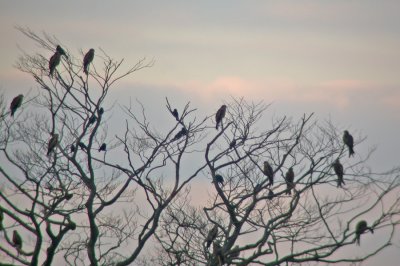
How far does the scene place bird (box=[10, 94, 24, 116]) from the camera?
14804 mm

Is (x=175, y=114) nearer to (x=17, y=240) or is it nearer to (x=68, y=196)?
(x=68, y=196)

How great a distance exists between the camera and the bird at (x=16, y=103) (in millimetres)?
14804

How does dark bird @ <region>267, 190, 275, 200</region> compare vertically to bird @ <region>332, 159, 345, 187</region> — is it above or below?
below

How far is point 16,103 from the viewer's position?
15.1 metres

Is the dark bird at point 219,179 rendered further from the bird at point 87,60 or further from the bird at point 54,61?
the bird at point 54,61

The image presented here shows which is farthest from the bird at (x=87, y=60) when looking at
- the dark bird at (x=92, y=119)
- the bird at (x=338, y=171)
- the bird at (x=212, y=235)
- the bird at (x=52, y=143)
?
the bird at (x=338, y=171)

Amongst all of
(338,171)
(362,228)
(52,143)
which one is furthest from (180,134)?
(362,228)

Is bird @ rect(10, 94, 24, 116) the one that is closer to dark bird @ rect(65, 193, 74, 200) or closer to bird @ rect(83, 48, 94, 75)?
bird @ rect(83, 48, 94, 75)

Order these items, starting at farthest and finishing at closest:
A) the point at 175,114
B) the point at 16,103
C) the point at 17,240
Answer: the point at 16,103
the point at 17,240
the point at 175,114

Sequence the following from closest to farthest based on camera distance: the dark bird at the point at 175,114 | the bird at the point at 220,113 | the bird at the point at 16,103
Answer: the dark bird at the point at 175,114 → the bird at the point at 16,103 → the bird at the point at 220,113

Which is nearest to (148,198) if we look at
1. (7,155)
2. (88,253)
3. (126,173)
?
(126,173)

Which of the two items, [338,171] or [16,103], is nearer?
[338,171]

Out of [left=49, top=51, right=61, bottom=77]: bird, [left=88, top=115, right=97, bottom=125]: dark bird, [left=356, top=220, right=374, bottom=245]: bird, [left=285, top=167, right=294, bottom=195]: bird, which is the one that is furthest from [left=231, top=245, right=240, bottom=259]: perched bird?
[left=49, top=51, right=61, bottom=77]: bird

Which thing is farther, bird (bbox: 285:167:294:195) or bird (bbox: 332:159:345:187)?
bird (bbox: 332:159:345:187)
